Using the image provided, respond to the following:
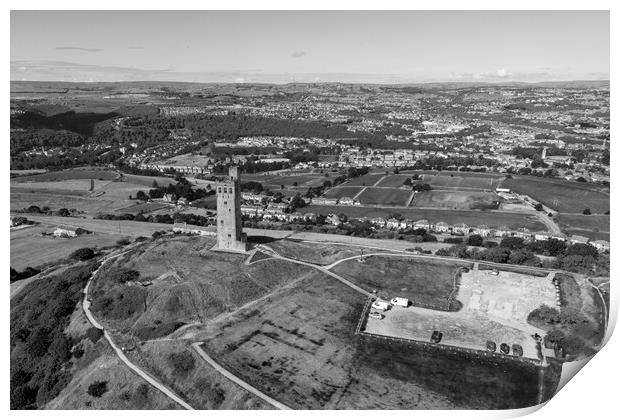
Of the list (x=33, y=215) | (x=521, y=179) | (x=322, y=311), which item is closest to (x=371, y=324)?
(x=322, y=311)

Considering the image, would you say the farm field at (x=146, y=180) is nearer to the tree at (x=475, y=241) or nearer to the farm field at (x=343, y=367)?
the tree at (x=475, y=241)

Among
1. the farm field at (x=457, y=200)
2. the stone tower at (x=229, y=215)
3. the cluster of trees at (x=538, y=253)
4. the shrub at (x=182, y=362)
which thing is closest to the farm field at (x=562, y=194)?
the farm field at (x=457, y=200)

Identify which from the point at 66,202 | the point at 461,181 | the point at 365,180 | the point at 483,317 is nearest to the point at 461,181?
the point at 461,181

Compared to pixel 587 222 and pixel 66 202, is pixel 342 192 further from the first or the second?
pixel 66 202

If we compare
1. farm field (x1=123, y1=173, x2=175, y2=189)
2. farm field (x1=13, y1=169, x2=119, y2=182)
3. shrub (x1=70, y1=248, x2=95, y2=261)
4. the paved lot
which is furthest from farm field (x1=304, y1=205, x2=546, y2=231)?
farm field (x1=13, y1=169, x2=119, y2=182)

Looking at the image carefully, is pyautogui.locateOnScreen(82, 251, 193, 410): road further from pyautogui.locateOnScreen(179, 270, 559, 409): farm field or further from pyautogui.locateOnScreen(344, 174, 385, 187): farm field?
pyautogui.locateOnScreen(344, 174, 385, 187): farm field
